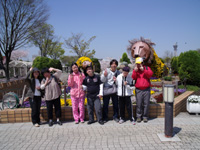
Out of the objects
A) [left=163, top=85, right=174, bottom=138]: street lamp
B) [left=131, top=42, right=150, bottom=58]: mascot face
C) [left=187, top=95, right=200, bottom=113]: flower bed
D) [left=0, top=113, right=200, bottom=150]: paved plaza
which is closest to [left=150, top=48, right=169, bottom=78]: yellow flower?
[left=131, top=42, right=150, bottom=58]: mascot face

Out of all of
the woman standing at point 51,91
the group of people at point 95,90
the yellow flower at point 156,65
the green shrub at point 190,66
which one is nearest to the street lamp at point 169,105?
the group of people at point 95,90

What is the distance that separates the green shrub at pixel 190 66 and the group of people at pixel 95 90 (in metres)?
5.78

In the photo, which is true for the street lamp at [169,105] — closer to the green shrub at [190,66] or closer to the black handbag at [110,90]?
the black handbag at [110,90]

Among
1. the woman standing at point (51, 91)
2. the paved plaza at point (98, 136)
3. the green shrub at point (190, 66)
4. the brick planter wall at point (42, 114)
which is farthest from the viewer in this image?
the green shrub at point (190, 66)

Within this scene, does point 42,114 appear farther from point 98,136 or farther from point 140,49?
point 140,49

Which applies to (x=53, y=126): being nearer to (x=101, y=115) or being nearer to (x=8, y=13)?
(x=101, y=115)

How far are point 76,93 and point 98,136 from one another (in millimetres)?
1271

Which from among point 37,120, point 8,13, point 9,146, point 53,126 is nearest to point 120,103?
point 53,126

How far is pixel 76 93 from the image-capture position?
4.39 meters

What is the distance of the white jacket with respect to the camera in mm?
4258

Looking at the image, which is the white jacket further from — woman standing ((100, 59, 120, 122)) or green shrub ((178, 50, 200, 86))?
green shrub ((178, 50, 200, 86))

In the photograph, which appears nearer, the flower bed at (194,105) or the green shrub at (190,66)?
the flower bed at (194,105)

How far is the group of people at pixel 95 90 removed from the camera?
14.0 ft

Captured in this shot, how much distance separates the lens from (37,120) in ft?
14.4
